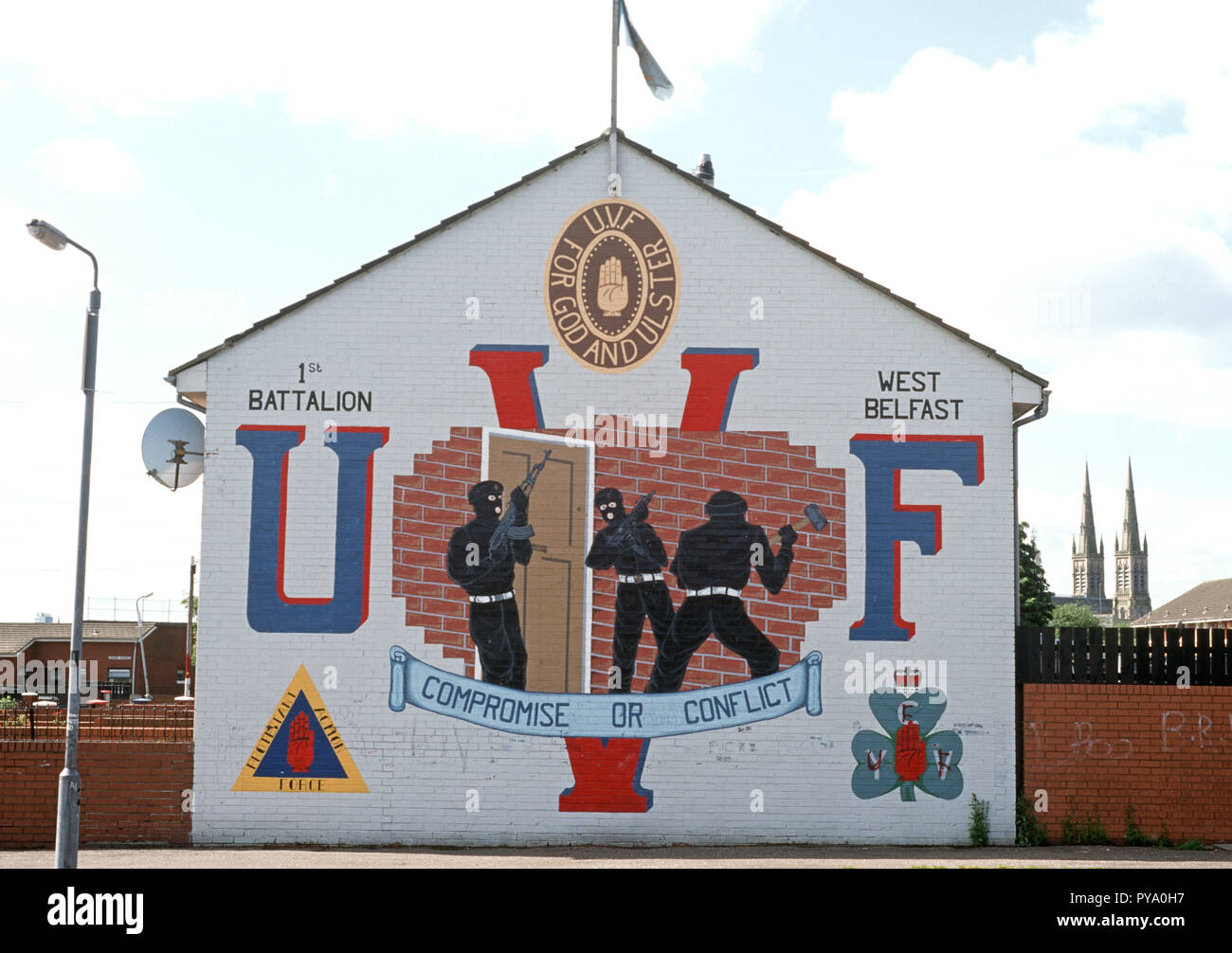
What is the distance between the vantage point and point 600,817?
14.0 m

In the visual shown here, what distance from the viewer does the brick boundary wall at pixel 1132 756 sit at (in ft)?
46.3

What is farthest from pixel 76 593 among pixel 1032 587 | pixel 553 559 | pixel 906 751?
pixel 1032 587

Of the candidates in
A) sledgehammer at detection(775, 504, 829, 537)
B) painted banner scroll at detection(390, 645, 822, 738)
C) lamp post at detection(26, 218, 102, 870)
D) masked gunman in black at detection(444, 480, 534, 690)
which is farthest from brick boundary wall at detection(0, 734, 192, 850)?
sledgehammer at detection(775, 504, 829, 537)

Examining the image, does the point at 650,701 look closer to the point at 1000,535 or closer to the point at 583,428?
the point at 583,428

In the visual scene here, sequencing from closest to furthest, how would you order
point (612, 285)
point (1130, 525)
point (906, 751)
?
point (906, 751)
point (612, 285)
point (1130, 525)

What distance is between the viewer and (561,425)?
47.6 feet

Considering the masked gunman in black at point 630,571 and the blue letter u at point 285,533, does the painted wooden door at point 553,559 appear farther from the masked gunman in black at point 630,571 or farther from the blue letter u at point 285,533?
the blue letter u at point 285,533

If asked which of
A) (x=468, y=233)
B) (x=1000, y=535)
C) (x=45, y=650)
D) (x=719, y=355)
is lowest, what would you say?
(x=45, y=650)

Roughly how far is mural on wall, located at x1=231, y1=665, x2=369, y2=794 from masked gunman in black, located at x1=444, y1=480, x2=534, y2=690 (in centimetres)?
205

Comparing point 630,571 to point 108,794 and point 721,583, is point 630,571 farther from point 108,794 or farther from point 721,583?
point 108,794

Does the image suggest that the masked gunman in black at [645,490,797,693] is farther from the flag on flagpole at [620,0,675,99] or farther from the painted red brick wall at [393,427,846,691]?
the flag on flagpole at [620,0,675,99]

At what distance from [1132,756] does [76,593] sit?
12684mm
